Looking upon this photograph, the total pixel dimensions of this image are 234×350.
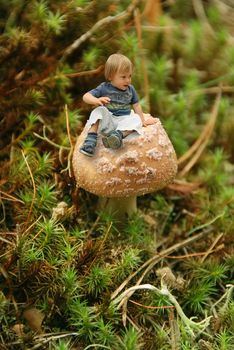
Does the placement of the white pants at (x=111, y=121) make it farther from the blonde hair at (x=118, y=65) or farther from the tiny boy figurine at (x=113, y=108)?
the blonde hair at (x=118, y=65)

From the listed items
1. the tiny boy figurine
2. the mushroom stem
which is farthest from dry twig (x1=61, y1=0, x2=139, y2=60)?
the mushroom stem

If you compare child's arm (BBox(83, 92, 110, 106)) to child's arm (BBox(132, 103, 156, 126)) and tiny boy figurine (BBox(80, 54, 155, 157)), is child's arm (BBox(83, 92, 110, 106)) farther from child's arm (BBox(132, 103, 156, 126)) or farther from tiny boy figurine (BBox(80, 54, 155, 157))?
child's arm (BBox(132, 103, 156, 126))

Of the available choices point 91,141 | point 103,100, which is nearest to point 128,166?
point 91,141

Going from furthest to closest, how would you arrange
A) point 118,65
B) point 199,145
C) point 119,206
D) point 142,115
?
point 199,145
point 119,206
point 142,115
point 118,65

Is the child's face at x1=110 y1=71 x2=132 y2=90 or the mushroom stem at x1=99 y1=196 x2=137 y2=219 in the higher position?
the child's face at x1=110 y1=71 x2=132 y2=90

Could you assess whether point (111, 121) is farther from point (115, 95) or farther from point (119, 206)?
point (119, 206)

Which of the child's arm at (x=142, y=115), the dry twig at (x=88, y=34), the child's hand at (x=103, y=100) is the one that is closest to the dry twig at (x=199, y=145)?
the child's arm at (x=142, y=115)
